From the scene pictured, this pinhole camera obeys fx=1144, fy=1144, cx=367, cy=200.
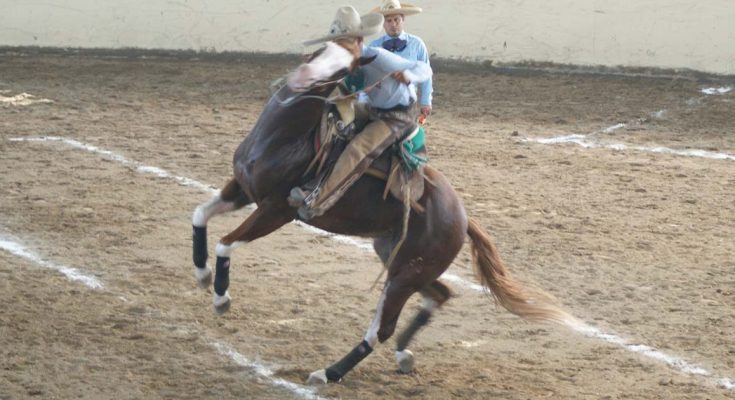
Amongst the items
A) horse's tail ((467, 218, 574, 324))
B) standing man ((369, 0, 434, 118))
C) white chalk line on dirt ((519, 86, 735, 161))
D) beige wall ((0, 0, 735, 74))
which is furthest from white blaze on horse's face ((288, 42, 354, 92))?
beige wall ((0, 0, 735, 74))

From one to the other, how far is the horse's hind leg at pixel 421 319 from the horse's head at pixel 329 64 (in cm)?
137

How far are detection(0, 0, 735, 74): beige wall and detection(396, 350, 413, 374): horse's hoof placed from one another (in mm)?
9738

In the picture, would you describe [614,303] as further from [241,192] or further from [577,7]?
[577,7]

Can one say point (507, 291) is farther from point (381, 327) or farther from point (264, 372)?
point (264, 372)

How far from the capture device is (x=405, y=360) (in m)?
6.43

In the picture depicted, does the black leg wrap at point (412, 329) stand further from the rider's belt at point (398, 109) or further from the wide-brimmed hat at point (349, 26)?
the wide-brimmed hat at point (349, 26)

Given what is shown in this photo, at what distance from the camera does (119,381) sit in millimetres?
6055

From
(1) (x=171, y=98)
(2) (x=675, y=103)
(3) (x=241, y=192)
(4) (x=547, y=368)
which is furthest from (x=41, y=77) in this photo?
(4) (x=547, y=368)

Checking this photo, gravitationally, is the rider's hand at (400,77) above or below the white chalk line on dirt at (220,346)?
above

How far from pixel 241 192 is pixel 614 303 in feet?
8.97

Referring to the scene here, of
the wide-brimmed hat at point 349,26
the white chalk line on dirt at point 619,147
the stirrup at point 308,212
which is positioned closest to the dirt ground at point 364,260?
the white chalk line on dirt at point 619,147

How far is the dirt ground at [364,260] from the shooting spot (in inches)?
250

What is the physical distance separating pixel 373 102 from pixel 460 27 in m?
9.76

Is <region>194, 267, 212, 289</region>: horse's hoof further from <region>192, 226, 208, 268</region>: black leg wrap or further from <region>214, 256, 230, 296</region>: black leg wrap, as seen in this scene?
<region>214, 256, 230, 296</region>: black leg wrap
